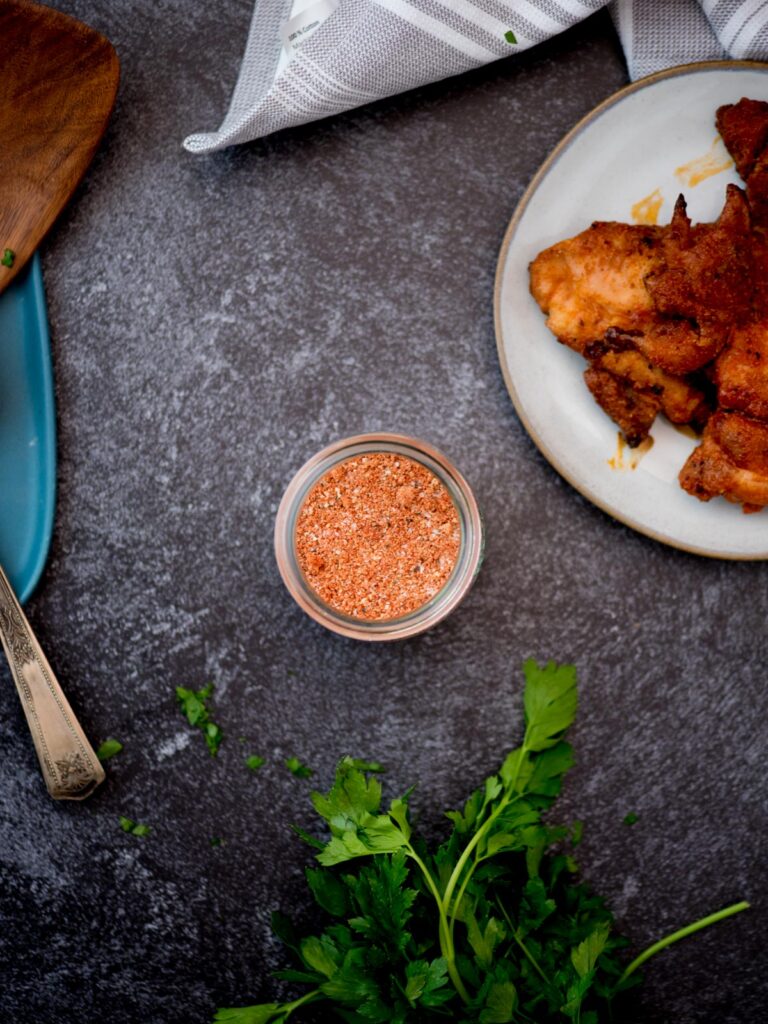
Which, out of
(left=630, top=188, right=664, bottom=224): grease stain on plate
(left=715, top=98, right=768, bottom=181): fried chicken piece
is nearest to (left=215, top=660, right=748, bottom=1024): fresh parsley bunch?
(left=630, top=188, right=664, bottom=224): grease stain on plate

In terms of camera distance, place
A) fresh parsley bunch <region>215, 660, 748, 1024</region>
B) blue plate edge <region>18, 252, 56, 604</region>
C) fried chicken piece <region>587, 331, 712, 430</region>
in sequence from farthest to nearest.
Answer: blue plate edge <region>18, 252, 56, 604</region>
fried chicken piece <region>587, 331, 712, 430</region>
fresh parsley bunch <region>215, 660, 748, 1024</region>

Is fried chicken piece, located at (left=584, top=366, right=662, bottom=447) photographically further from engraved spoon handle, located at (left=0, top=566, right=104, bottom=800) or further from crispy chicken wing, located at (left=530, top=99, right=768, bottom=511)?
engraved spoon handle, located at (left=0, top=566, right=104, bottom=800)

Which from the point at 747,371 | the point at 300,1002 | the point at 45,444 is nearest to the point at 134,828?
the point at 300,1002

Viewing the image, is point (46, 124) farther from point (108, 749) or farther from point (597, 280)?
point (108, 749)

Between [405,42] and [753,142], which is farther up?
[405,42]

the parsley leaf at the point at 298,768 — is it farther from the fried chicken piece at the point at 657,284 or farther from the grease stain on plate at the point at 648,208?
the grease stain on plate at the point at 648,208

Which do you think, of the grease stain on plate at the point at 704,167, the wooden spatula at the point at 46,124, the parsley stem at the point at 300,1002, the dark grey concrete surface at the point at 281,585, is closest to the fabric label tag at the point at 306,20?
the dark grey concrete surface at the point at 281,585
